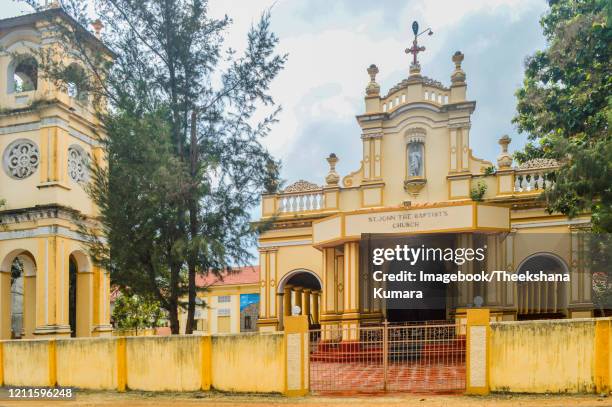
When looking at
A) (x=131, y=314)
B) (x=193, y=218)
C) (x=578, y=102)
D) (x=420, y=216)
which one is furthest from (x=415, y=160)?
(x=131, y=314)

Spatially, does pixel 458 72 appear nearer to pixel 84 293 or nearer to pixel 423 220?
pixel 423 220

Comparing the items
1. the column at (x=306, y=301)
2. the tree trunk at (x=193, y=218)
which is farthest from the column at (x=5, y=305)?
the column at (x=306, y=301)

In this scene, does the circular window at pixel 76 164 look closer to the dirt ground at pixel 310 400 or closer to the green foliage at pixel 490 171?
the dirt ground at pixel 310 400

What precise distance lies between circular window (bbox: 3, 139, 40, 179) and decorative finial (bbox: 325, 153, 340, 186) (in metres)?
9.65

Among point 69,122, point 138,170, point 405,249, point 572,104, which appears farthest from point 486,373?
point 69,122

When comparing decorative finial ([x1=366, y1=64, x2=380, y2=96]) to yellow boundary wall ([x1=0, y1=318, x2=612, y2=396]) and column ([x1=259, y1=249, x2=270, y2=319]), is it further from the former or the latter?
yellow boundary wall ([x1=0, y1=318, x2=612, y2=396])

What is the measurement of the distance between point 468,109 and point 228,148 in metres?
9.28

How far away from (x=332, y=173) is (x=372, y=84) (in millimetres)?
3259

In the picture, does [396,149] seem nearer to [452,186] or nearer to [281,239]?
[452,186]

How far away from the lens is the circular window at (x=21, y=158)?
72.7ft

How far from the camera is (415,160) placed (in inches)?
850

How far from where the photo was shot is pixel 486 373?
1136cm

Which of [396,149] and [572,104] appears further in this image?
[396,149]

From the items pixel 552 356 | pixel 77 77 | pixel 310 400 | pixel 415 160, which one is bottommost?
pixel 310 400
